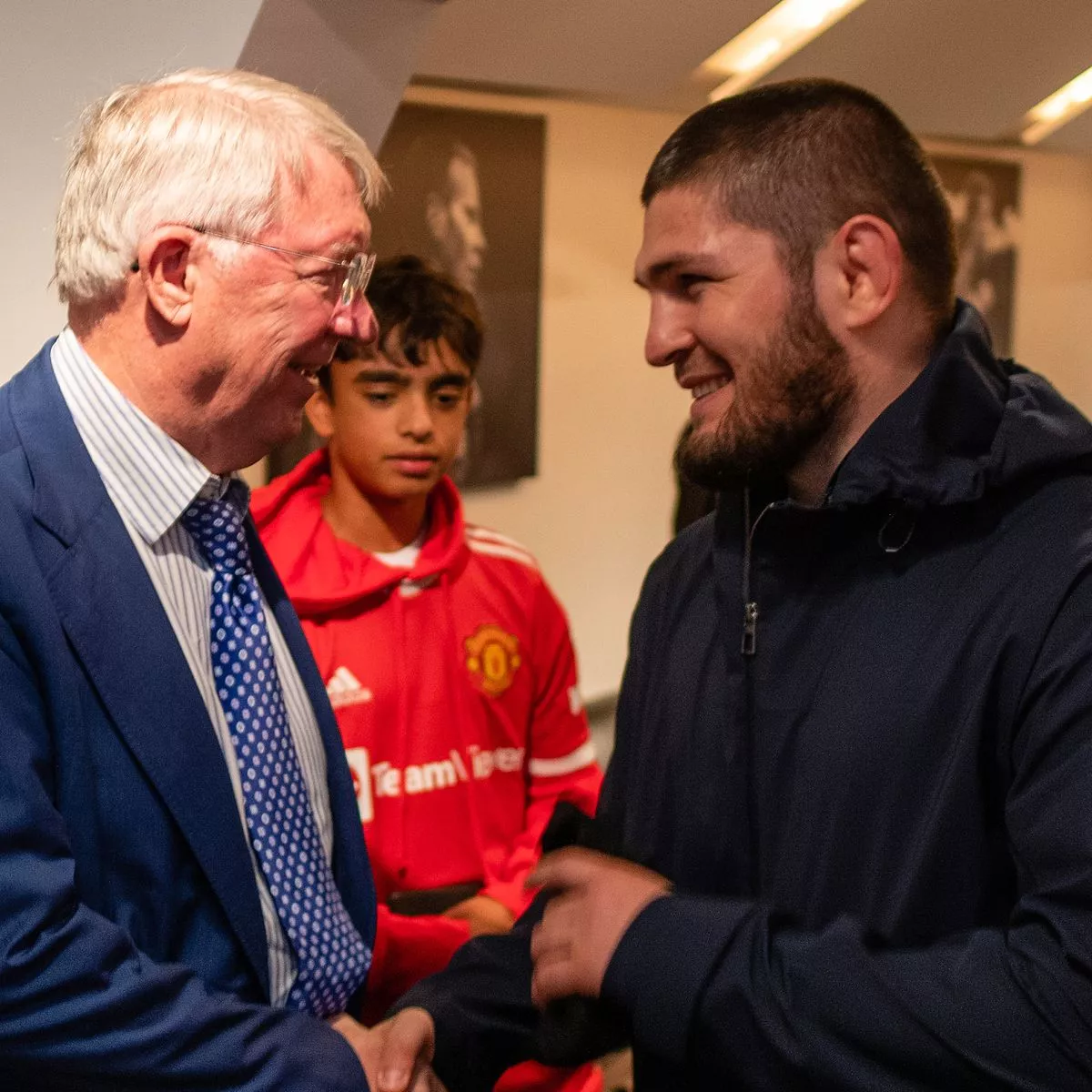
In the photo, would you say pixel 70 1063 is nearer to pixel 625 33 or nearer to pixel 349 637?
pixel 349 637

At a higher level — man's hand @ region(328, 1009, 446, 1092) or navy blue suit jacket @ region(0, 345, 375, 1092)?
navy blue suit jacket @ region(0, 345, 375, 1092)

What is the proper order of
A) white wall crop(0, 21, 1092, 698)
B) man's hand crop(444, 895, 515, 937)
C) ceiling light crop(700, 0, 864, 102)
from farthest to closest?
1. white wall crop(0, 21, 1092, 698)
2. ceiling light crop(700, 0, 864, 102)
3. man's hand crop(444, 895, 515, 937)

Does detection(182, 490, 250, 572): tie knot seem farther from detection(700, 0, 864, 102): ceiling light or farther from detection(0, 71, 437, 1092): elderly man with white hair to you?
detection(700, 0, 864, 102): ceiling light

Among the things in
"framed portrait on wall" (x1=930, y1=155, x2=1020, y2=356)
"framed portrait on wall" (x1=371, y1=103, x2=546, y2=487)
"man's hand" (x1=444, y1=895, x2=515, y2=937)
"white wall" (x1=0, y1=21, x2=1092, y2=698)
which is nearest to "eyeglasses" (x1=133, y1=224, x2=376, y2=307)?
"man's hand" (x1=444, y1=895, x2=515, y2=937)

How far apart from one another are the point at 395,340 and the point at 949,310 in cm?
A: 113

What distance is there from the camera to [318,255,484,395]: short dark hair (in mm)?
2363

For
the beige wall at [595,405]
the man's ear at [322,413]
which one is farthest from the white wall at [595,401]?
the man's ear at [322,413]

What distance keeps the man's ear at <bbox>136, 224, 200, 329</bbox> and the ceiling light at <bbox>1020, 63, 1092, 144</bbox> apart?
286cm

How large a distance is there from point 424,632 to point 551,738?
299 mm

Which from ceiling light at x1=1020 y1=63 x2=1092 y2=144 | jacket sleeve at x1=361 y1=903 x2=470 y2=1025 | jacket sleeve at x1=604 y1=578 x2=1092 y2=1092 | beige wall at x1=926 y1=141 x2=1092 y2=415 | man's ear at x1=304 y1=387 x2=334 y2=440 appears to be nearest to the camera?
jacket sleeve at x1=604 y1=578 x2=1092 y2=1092

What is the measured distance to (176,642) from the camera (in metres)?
1.39

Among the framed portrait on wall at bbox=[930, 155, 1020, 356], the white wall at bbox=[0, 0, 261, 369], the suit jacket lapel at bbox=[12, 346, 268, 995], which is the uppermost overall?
the framed portrait on wall at bbox=[930, 155, 1020, 356]

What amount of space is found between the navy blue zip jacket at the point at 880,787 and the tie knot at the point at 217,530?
52 centimetres

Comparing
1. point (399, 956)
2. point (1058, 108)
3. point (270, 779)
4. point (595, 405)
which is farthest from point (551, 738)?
point (1058, 108)
